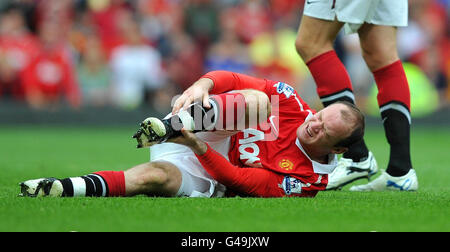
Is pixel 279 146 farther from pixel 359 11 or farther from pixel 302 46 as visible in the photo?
pixel 359 11

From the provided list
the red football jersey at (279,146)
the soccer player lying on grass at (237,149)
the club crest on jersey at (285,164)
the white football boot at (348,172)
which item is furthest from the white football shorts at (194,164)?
the white football boot at (348,172)

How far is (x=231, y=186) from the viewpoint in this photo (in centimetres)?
387

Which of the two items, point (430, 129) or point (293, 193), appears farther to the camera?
point (430, 129)

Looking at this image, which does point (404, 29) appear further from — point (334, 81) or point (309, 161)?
point (309, 161)

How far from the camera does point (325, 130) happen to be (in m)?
3.91

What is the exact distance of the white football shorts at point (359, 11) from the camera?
4652 mm

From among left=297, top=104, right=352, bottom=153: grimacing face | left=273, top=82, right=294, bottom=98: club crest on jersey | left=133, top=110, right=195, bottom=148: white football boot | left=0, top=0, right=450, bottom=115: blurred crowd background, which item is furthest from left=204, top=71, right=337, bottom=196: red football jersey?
left=0, top=0, right=450, bottom=115: blurred crowd background

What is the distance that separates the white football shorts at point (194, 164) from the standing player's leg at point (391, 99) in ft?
3.81

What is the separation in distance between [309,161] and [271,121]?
29 centimetres

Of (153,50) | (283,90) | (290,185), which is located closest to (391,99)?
(283,90)

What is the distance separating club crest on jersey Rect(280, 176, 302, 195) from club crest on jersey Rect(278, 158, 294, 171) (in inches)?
1.9
